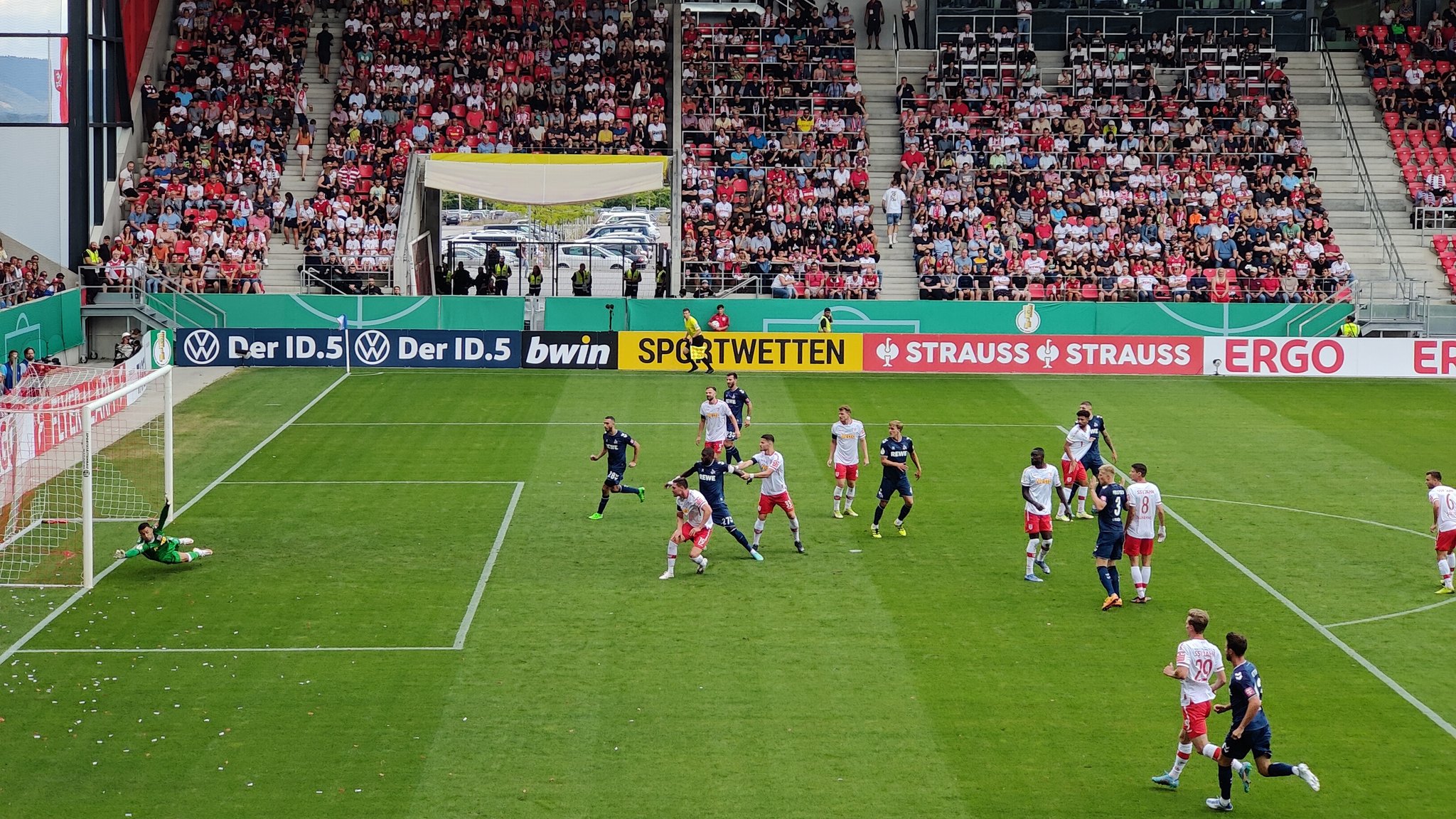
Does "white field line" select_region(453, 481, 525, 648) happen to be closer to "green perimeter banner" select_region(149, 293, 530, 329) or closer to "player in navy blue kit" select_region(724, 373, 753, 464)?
"player in navy blue kit" select_region(724, 373, 753, 464)

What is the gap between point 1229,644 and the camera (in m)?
13.5

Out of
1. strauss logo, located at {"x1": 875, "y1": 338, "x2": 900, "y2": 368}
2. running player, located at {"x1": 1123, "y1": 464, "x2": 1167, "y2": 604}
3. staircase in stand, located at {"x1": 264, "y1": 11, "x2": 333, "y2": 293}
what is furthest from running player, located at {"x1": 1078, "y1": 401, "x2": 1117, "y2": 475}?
staircase in stand, located at {"x1": 264, "y1": 11, "x2": 333, "y2": 293}

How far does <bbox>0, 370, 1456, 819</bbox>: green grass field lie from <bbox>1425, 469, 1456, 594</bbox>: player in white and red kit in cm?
40

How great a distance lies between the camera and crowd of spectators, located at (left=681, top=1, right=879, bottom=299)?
47500 millimetres

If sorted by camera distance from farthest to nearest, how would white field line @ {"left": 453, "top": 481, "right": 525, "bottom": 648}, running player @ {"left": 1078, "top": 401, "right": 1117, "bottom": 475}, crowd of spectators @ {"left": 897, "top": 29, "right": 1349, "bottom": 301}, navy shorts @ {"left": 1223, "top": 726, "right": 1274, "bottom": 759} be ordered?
crowd of spectators @ {"left": 897, "top": 29, "right": 1349, "bottom": 301}, running player @ {"left": 1078, "top": 401, "right": 1117, "bottom": 475}, white field line @ {"left": 453, "top": 481, "right": 525, "bottom": 648}, navy shorts @ {"left": 1223, "top": 726, "right": 1274, "bottom": 759}

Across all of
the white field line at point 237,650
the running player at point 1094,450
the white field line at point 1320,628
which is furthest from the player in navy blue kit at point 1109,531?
the white field line at point 237,650

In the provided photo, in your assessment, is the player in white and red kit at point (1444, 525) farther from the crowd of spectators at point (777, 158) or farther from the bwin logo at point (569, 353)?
the crowd of spectators at point (777, 158)

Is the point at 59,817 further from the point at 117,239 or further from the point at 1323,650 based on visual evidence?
the point at 117,239

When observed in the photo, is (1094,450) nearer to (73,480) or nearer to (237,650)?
(237,650)

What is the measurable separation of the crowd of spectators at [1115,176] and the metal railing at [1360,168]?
5.55 ft

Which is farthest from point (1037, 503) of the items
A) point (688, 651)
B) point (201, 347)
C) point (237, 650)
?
point (201, 347)

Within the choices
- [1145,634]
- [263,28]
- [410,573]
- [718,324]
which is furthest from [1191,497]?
[263,28]

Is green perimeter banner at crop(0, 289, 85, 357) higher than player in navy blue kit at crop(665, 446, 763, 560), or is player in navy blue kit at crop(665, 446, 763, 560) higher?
green perimeter banner at crop(0, 289, 85, 357)

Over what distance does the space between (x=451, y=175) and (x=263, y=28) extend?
1082 centimetres
